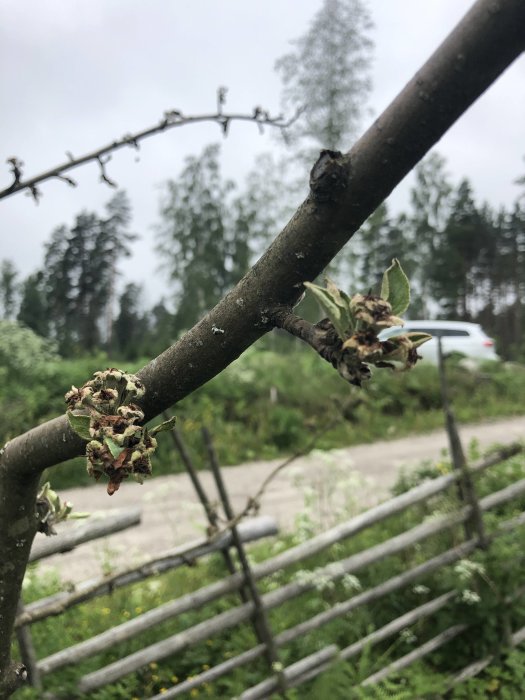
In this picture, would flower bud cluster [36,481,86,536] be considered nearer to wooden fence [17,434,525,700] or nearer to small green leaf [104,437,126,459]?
small green leaf [104,437,126,459]

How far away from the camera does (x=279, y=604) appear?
3451 millimetres

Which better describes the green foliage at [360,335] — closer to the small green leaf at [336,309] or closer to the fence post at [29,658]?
the small green leaf at [336,309]

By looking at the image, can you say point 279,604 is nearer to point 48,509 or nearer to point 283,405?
point 48,509

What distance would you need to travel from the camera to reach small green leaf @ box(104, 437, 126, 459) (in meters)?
0.63

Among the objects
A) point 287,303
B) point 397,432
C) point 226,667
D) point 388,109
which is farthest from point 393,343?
point 397,432

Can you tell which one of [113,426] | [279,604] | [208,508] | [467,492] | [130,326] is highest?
[130,326]

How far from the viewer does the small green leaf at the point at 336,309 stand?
624 millimetres

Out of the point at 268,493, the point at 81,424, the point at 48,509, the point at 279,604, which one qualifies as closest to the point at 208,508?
the point at 279,604

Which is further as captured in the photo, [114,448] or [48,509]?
[48,509]

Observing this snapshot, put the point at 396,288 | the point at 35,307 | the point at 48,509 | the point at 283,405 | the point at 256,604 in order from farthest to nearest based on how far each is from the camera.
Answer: the point at 35,307
the point at 283,405
the point at 256,604
the point at 48,509
the point at 396,288

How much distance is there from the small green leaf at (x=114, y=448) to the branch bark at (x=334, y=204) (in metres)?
0.10

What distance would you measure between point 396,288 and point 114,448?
1.12 ft

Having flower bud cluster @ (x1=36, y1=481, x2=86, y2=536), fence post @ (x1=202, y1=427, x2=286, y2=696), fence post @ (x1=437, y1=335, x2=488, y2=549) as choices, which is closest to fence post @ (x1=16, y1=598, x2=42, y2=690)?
fence post @ (x1=202, y1=427, x2=286, y2=696)

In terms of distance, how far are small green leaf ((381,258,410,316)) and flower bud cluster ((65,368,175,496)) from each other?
274mm
